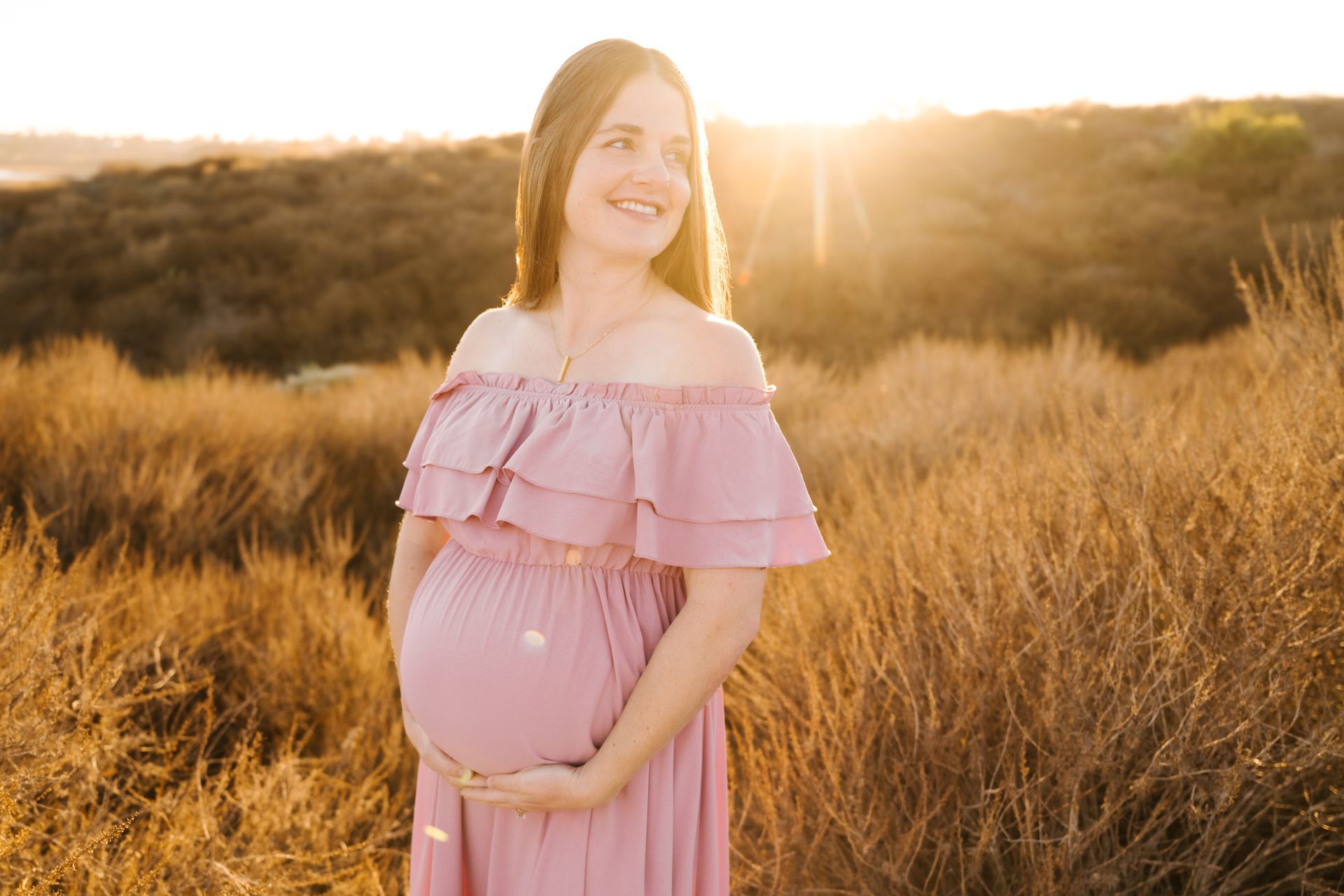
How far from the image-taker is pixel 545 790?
4.58 ft

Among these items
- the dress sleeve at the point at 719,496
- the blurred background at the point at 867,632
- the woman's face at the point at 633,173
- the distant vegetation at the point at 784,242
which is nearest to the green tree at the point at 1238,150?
the distant vegetation at the point at 784,242

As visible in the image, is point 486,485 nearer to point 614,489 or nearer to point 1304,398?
point 614,489

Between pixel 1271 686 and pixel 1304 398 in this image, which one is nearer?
pixel 1271 686

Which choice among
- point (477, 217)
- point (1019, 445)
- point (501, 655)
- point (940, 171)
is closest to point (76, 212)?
point (477, 217)

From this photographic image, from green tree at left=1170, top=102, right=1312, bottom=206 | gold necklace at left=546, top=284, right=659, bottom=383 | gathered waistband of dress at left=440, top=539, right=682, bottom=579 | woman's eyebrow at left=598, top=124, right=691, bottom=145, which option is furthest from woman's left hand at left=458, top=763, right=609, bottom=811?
green tree at left=1170, top=102, right=1312, bottom=206

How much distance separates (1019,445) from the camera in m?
5.02

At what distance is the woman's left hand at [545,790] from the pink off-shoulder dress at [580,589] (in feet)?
0.09

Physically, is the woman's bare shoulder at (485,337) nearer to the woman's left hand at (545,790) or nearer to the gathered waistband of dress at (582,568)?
the gathered waistband of dress at (582,568)

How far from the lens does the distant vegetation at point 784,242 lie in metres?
13.5

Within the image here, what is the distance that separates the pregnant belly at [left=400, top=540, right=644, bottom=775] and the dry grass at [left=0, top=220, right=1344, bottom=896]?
0.88 meters

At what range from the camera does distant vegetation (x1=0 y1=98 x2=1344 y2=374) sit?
1351 cm

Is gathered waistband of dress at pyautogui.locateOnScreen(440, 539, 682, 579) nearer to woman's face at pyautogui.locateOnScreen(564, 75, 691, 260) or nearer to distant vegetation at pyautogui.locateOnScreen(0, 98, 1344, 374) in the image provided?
woman's face at pyautogui.locateOnScreen(564, 75, 691, 260)

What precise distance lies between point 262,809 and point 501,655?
5.24ft

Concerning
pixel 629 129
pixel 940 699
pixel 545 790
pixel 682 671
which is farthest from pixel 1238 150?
pixel 545 790
